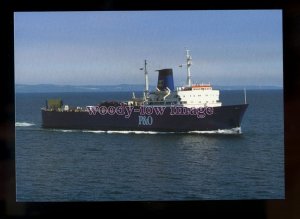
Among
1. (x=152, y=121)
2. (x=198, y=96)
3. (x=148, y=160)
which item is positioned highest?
(x=198, y=96)

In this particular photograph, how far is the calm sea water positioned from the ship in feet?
0.12

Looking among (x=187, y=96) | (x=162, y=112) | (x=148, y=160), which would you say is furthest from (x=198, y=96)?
(x=148, y=160)

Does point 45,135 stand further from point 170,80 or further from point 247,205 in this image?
point 247,205

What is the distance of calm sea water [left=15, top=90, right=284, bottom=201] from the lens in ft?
18.4

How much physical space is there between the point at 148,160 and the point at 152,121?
0.22 m

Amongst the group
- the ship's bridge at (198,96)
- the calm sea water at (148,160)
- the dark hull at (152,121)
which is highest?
the ship's bridge at (198,96)

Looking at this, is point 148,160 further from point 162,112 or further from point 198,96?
point 198,96

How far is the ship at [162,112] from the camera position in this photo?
18.8ft

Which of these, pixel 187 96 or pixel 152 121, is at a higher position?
pixel 187 96

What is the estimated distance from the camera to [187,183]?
18.6 ft

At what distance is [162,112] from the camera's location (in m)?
5.78

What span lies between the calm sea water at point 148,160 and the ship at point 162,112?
38 millimetres

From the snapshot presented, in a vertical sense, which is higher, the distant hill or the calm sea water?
the distant hill

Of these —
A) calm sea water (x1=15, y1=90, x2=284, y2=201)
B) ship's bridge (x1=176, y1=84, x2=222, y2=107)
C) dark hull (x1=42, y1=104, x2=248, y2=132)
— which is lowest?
calm sea water (x1=15, y1=90, x2=284, y2=201)
